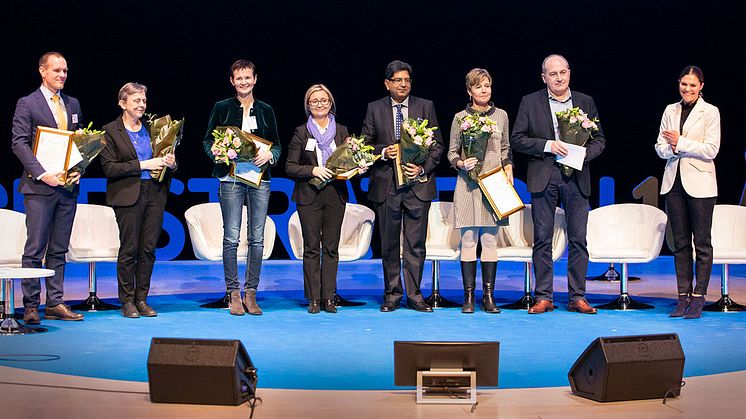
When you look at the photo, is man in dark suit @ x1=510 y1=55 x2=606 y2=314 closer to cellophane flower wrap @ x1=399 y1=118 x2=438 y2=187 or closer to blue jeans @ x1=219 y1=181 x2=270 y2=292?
cellophane flower wrap @ x1=399 y1=118 x2=438 y2=187

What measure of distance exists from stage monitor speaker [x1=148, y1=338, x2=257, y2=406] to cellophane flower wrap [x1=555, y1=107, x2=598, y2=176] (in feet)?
11.4

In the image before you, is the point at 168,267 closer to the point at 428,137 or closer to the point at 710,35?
the point at 428,137

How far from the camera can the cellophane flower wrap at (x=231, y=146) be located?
20.9 ft

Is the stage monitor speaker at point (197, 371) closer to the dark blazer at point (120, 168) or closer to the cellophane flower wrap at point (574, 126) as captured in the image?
the dark blazer at point (120, 168)

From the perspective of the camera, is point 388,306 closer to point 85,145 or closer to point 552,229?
point 552,229

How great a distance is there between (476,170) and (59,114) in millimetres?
2862

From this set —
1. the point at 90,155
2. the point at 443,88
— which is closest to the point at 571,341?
the point at 90,155

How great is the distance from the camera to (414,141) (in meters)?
6.38

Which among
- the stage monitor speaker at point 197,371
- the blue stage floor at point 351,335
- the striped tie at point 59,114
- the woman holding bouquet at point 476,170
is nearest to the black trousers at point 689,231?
the blue stage floor at point 351,335

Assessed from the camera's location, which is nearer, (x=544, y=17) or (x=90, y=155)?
(x=90, y=155)

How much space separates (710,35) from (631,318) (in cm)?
530

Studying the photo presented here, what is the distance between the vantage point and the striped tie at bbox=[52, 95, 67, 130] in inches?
246

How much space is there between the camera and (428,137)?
253 inches

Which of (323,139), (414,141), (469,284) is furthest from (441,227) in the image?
(323,139)
